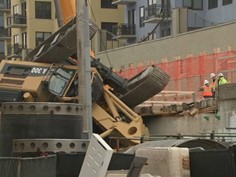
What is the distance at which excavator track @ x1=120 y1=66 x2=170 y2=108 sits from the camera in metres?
24.0

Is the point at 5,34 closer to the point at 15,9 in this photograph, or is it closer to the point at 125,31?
the point at 15,9

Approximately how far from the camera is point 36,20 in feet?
257

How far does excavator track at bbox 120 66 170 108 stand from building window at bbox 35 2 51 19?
55.2m

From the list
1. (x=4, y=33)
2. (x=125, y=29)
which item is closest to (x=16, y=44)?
(x=4, y=33)

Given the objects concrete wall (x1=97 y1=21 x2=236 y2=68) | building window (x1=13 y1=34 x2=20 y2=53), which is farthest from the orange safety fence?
building window (x1=13 y1=34 x2=20 y2=53)

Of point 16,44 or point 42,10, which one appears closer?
point 42,10

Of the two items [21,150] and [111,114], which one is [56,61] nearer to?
[111,114]

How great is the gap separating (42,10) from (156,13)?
22964 mm

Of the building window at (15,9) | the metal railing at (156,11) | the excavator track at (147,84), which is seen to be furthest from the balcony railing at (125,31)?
the excavator track at (147,84)

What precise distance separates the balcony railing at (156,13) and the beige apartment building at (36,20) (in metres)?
10.1

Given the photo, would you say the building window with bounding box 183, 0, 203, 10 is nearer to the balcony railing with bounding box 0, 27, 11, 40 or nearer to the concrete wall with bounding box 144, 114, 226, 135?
the concrete wall with bounding box 144, 114, 226, 135

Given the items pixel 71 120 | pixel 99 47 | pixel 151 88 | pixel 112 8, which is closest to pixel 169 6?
pixel 99 47

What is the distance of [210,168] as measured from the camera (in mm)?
7914

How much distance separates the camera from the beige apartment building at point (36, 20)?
71.4m
